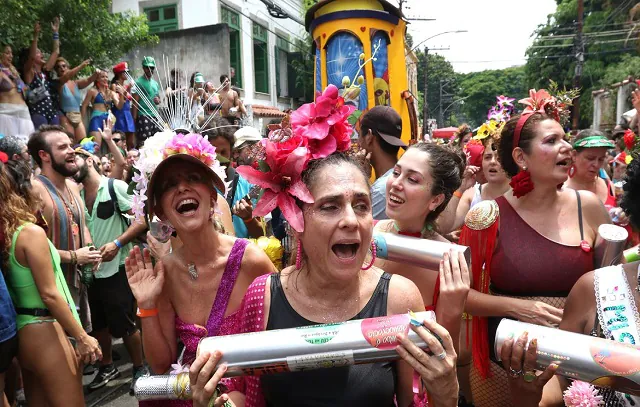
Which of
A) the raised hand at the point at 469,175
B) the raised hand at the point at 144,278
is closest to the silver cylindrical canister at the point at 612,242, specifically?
the raised hand at the point at 144,278

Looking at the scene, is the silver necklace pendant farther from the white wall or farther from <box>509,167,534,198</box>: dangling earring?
the white wall

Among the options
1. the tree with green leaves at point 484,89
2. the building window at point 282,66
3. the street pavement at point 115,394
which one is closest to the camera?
the street pavement at point 115,394

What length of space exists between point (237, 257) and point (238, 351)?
0.98 meters

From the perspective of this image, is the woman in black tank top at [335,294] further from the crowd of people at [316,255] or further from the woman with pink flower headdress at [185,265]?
the woman with pink flower headdress at [185,265]

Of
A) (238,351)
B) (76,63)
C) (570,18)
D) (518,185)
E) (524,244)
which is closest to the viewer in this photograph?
(238,351)

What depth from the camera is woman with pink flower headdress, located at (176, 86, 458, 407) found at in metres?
1.79

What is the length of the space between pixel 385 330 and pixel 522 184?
68.1 inches

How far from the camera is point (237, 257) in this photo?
2570 mm

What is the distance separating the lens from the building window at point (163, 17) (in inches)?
723

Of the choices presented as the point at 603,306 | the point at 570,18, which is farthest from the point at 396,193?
the point at 570,18

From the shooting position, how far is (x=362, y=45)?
851 cm

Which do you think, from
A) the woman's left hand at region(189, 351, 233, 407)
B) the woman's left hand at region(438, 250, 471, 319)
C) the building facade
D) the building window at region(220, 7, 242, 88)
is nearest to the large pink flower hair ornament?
the woman's left hand at region(438, 250, 471, 319)

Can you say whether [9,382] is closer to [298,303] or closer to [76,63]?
[298,303]

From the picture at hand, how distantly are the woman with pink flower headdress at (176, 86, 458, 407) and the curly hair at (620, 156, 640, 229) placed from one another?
970 millimetres
